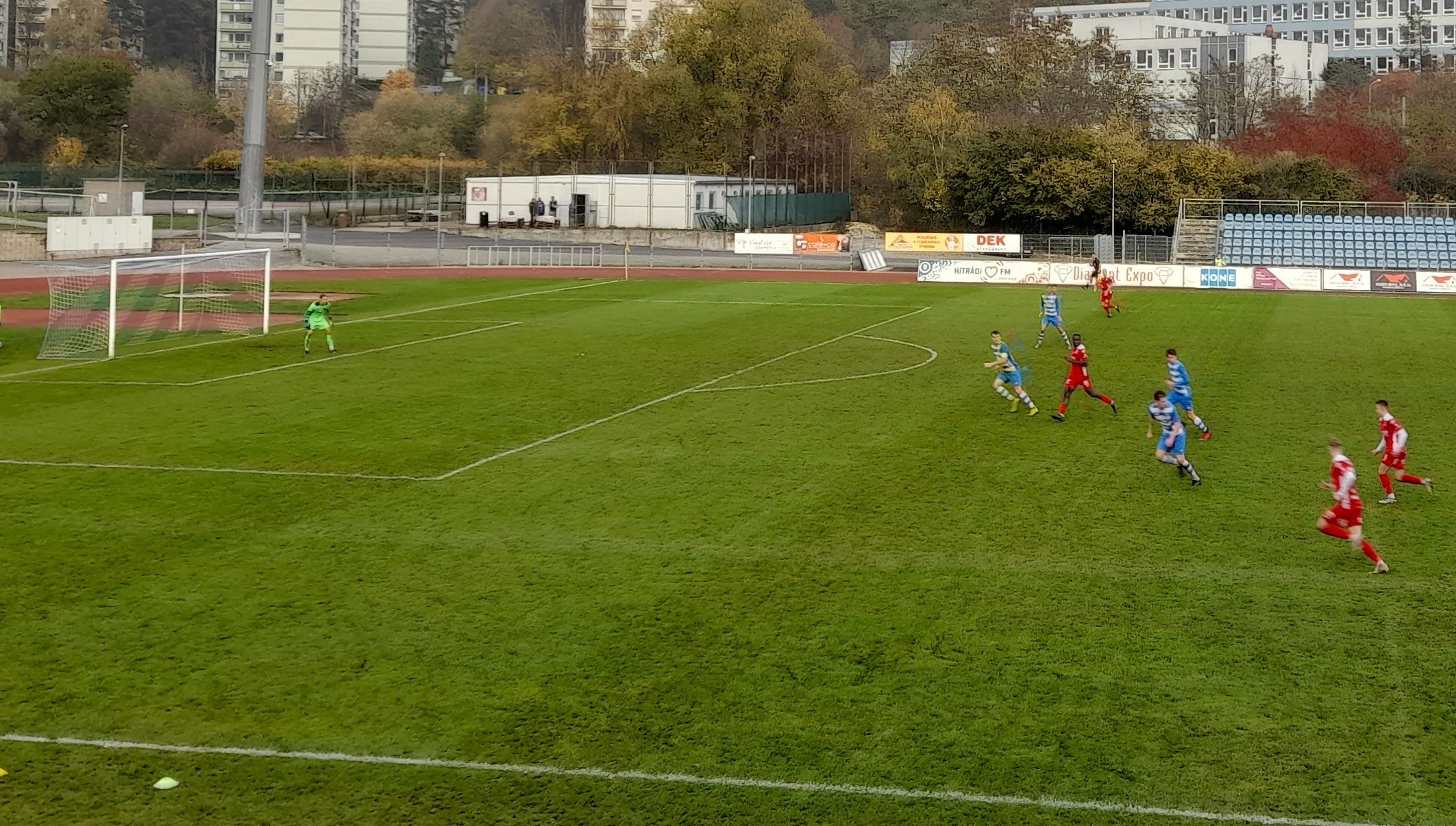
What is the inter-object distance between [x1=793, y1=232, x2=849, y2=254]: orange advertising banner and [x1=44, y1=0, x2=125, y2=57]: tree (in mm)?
108069

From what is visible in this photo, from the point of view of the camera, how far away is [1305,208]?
3071 inches

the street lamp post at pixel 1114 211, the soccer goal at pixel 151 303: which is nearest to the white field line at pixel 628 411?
the soccer goal at pixel 151 303

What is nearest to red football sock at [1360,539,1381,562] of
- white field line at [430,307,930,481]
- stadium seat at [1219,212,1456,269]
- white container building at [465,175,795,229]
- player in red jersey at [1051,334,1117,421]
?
player in red jersey at [1051,334,1117,421]

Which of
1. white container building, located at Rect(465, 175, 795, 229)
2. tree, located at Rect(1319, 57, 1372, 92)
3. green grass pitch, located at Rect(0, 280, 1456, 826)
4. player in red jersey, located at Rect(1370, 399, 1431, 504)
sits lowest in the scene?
green grass pitch, located at Rect(0, 280, 1456, 826)

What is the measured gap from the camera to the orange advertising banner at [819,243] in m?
76.2

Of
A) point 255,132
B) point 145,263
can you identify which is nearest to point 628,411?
point 145,263

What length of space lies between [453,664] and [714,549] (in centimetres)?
479

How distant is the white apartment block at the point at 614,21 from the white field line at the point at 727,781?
116661 mm

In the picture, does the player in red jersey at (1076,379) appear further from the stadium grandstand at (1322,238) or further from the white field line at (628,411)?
the stadium grandstand at (1322,238)

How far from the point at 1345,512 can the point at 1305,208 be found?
6717 cm

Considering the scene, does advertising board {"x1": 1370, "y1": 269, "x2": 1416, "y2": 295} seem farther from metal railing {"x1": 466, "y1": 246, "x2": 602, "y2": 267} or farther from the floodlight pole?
the floodlight pole

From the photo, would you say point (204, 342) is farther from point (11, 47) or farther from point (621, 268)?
point (11, 47)

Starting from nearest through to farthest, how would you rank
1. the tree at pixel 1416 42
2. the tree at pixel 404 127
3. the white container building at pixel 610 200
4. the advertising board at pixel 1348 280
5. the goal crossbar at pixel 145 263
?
the goal crossbar at pixel 145 263
the advertising board at pixel 1348 280
the white container building at pixel 610 200
the tree at pixel 404 127
the tree at pixel 1416 42

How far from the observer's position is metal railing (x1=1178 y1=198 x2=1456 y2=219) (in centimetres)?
7300
